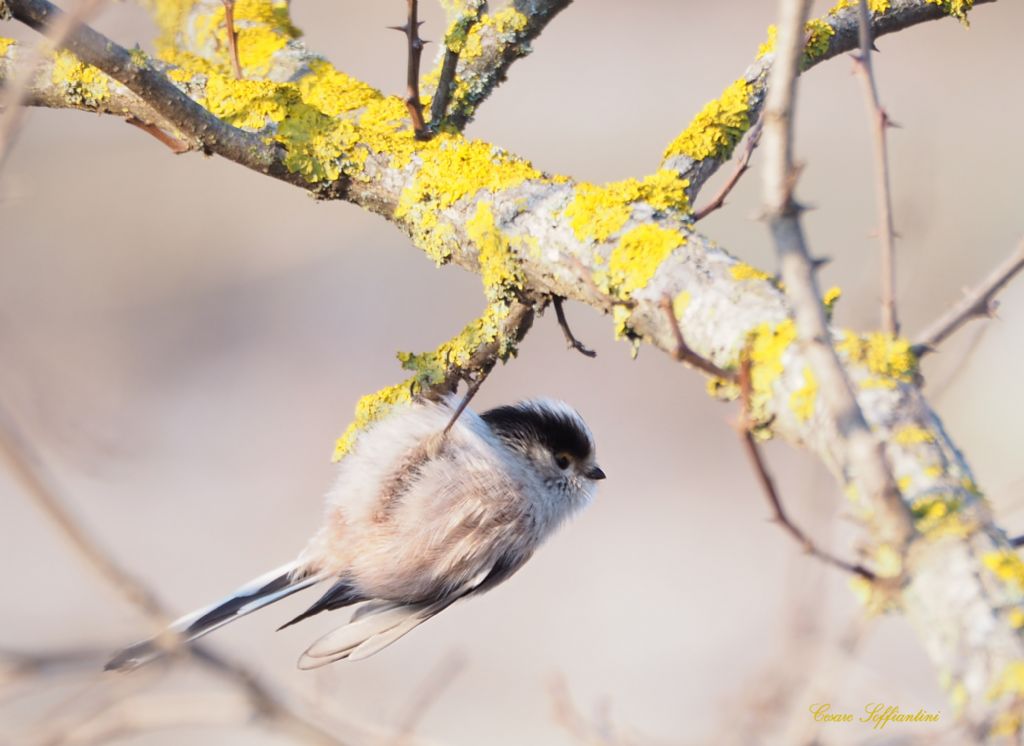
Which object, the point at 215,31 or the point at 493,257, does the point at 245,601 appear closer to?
the point at 493,257

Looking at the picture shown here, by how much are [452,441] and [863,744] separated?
1484 mm

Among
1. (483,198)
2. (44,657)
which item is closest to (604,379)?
(483,198)

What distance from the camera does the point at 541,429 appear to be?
3.00 metres

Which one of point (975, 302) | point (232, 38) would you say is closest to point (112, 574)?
point (975, 302)

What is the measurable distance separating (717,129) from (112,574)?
1.63 m

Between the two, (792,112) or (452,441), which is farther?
(452,441)

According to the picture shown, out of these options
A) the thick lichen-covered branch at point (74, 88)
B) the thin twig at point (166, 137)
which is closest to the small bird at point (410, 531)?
the thin twig at point (166, 137)

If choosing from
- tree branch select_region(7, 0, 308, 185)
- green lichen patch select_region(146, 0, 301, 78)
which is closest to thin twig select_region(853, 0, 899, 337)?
tree branch select_region(7, 0, 308, 185)

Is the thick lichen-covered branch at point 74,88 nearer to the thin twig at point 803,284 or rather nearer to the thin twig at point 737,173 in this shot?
the thin twig at point 737,173

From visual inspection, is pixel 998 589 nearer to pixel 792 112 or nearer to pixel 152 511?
pixel 792 112

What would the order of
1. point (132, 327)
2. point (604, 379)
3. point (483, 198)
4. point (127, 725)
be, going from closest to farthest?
1. point (127, 725)
2. point (483, 198)
3. point (604, 379)
4. point (132, 327)

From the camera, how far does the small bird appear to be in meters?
2.67

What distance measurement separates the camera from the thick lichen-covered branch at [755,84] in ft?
7.31

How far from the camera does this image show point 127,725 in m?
1.38
